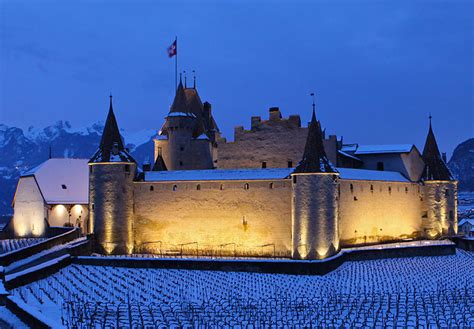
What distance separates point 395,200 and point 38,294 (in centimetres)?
2727

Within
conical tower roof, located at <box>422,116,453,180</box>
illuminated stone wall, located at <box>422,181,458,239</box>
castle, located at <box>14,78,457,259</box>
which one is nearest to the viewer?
castle, located at <box>14,78,457,259</box>

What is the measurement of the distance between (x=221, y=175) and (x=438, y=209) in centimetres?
1770

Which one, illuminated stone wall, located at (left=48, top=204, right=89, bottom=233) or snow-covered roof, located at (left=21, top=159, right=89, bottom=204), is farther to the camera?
snow-covered roof, located at (left=21, top=159, right=89, bottom=204)

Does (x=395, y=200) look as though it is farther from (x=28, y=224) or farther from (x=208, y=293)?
(x=28, y=224)

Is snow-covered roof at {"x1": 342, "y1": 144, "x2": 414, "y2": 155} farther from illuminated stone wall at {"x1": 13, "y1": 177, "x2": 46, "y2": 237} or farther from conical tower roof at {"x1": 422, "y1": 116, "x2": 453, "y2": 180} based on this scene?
illuminated stone wall at {"x1": 13, "y1": 177, "x2": 46, "y2": 237}

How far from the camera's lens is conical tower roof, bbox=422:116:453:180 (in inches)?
2050

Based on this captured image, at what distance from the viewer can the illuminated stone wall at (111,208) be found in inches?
1729

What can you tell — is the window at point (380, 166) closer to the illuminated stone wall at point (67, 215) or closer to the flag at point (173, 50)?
the flag at point (173, 50)

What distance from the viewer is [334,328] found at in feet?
76.1

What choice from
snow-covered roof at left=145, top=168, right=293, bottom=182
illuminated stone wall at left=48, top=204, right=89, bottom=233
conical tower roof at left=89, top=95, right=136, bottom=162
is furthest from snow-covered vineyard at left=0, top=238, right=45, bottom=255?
snow-covered roof at left=145, top=168, right=293, bottom=182

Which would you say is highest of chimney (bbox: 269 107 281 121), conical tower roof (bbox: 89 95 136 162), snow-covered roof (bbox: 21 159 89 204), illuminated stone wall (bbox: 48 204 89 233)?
chimney (bbox: 269 107 281 121)

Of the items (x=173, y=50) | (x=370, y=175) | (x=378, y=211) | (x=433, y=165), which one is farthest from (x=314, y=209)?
(x=173, y=50)

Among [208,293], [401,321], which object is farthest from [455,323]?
[208,293]

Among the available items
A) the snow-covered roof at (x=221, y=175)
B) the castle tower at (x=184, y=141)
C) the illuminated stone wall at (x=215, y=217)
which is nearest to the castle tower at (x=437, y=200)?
the snow-covered roof at (x=221, y=175)
